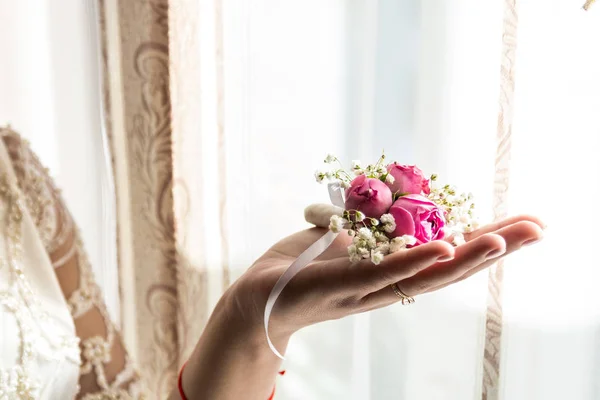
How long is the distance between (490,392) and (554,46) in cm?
57

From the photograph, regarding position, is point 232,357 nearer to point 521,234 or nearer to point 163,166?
point 521,234

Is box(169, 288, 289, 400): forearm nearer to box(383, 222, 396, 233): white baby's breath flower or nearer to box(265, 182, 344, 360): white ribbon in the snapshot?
box(265, 182, 344, 360): white ribbon

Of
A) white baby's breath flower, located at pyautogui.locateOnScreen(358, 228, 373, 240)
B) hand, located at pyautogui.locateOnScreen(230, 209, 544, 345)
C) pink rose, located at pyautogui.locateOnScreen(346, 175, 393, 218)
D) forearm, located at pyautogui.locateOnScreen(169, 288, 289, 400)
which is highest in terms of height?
pink rose, located at pyautogui.locateOnScreen(346, 175, 393, 218)

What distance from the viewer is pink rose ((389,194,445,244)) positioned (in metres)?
0.63

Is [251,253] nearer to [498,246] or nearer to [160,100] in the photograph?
[160,100]

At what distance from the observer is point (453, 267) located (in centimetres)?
55

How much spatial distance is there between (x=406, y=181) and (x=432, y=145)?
34cm

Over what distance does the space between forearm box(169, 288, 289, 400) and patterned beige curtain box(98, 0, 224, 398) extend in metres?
0.52

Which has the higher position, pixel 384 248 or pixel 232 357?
pixel 384 248

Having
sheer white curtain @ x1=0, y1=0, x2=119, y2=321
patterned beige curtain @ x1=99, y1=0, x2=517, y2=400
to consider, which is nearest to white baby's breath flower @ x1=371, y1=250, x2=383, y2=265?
patterned beige curtain @ x1=99, y1=0, x2=517, y2=400

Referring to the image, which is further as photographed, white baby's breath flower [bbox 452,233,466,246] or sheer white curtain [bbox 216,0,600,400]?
sheer white curtain [bbox 216,0,600,400]

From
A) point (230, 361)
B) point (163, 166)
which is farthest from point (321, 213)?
Answer: point (163, 166)

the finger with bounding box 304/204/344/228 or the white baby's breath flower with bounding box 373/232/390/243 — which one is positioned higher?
the white baby's breath flower with bounding box 373/232/390/243

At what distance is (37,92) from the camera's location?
1392 mm
